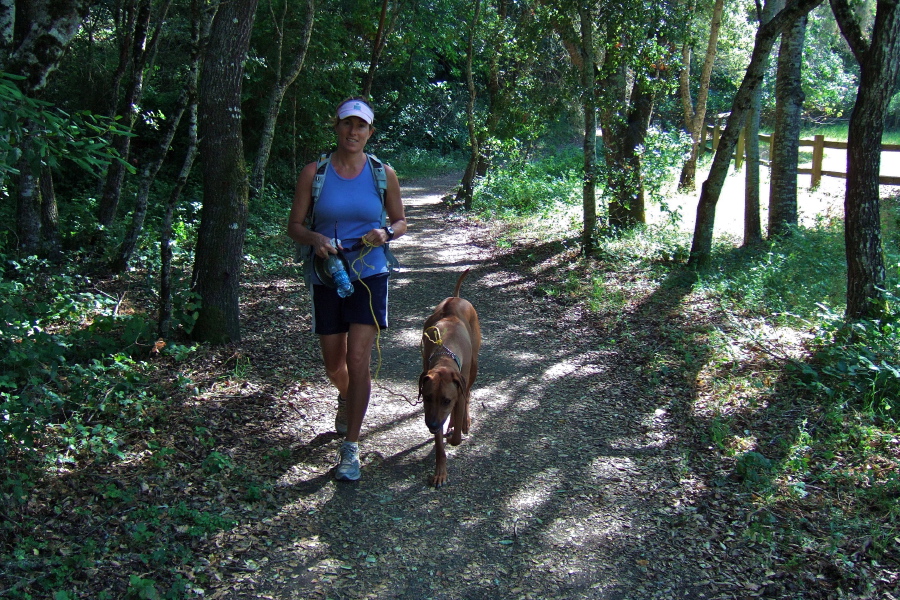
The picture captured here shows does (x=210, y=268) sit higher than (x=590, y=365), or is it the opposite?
(x=210, y=268)

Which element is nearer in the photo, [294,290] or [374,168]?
[374,168]

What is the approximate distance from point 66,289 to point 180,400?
2.82m

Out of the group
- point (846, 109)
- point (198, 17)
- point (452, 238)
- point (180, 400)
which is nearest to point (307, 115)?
point (452, 238)

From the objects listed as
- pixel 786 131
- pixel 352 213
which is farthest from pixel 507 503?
pixel 786 131

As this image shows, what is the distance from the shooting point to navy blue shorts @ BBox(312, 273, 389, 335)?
13.9 ft

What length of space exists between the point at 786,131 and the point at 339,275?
9055 mm

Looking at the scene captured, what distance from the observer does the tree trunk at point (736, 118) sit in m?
7.50

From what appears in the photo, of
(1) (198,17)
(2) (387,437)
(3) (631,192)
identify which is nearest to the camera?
(2) (387,437)

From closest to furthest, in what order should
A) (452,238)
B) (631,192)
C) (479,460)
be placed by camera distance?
(479,460) → (631,192) → (452,238)

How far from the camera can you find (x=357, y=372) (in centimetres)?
430

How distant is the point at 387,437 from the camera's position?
501 cm

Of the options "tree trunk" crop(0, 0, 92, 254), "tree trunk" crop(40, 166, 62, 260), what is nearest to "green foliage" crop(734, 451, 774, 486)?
"tree trunk" crop(0, 0, 92, 254)

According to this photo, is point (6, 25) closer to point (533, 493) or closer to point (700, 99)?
point (533, 493)

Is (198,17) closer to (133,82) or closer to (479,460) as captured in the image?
(133,82)
